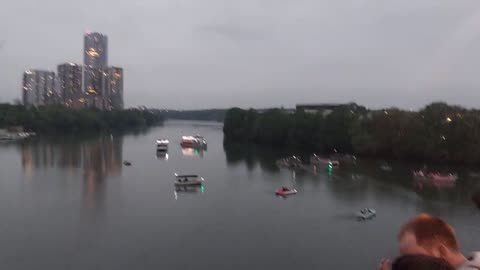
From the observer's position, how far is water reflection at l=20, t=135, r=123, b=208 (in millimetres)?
9344

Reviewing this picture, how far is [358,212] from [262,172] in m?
4.70

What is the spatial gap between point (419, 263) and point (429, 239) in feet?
0.44

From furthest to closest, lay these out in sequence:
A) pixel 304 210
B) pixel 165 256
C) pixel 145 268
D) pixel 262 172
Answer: pixel 262 172
pixel 304 210
pixel 165 256
pixel 145 268

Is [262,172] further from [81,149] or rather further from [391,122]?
[81,149]

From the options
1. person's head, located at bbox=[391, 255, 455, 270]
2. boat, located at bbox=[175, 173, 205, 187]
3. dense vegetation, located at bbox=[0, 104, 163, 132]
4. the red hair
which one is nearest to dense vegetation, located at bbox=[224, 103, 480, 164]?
boat, located at bbox=[175, 173, 205, 187]

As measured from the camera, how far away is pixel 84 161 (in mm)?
13375

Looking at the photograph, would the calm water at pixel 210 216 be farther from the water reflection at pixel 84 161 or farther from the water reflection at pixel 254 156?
the water reflection at pixel 254 156

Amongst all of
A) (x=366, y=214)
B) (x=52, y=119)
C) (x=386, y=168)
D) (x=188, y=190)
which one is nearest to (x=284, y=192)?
(x=188, y=190)

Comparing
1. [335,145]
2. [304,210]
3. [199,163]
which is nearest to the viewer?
[304,210]

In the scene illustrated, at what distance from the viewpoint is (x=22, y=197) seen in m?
8.34

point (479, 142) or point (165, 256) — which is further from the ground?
point (479, 142)

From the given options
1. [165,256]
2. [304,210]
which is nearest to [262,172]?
[304,210]

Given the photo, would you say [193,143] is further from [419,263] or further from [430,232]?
[419,263]

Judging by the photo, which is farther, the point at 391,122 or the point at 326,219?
the point at 391,122
